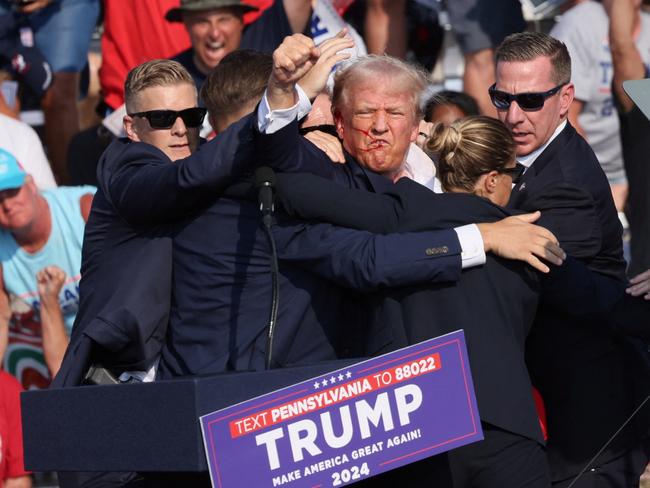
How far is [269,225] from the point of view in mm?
3678

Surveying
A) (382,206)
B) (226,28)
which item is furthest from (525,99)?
(226,28)

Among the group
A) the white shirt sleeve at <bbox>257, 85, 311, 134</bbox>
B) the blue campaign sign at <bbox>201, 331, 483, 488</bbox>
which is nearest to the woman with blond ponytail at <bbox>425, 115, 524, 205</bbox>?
the white shirt sleeve at <bbox>257, 85, 311, 134</bbox>

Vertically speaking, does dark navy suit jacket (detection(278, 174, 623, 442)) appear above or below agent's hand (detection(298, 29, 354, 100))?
below

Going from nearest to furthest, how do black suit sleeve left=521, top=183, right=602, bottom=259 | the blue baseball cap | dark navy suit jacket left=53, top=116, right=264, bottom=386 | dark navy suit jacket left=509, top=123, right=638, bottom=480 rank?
dark navy suit jacket left=53, top=116, right=264, bottom=386 → black suit sleeve left=521, top=183, right=602, bottom=259 → dark navy suit jacket left=509, top=123, right=638, bottom=480 → the blue baseball cap

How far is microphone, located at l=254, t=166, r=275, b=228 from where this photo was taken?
3.69 m

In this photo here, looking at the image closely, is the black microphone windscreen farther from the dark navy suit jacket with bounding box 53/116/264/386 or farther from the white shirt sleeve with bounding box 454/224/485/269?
the white shirt sleeve with bounding box 454/224/485/269

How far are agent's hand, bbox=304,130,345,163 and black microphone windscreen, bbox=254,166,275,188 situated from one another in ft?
1.35

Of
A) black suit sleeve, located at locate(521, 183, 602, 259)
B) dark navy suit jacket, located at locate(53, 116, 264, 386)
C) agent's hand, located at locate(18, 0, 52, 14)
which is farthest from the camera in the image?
agent's hand, located at locate(18, 0, 52, 14)

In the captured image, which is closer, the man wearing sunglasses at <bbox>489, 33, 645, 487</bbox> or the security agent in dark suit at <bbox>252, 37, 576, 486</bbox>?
the security agent in dark suit at <bbox>252, 37, 576, 486</bbox>

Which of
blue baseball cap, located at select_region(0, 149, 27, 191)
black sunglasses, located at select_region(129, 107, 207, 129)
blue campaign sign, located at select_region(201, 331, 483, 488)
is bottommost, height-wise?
blue campaign sign, located at select_region(201, 331, 483, 488)

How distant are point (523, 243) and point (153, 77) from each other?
60.6 inches

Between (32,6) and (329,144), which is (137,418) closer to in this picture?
(329,144)

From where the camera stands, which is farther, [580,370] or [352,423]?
[580,370]

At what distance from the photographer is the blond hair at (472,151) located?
4.16m
